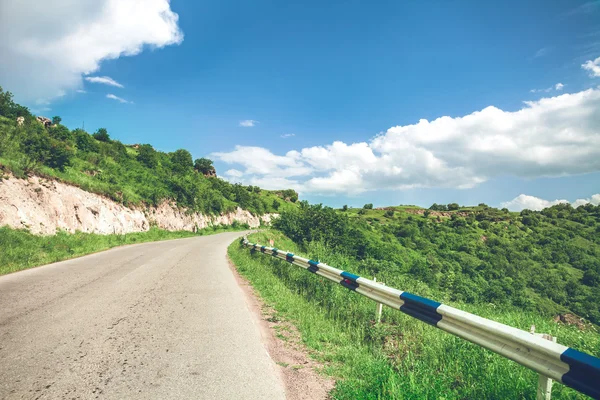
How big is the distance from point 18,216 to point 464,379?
67.5 feet

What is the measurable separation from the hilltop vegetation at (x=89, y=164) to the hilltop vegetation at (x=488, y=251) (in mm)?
15918

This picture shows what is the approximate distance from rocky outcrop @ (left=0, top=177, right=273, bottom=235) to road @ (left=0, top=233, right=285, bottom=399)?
36.2 ft

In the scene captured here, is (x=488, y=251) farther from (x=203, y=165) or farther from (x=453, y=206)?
(x=453, y=206)

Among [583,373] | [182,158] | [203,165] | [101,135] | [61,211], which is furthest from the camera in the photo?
[203,165]

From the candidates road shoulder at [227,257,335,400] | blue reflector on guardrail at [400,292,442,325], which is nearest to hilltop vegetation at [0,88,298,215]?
road shoulder at [227,257,335,400]

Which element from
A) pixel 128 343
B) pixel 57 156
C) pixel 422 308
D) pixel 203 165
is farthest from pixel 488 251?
pixel 128 343

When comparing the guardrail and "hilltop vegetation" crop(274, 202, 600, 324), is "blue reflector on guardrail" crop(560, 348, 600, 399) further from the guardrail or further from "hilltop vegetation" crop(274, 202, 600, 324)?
"hilltop vegetation" crop(274, 202, 600, 324)

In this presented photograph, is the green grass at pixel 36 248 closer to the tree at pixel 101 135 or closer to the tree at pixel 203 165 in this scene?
the tree at pixel 101 135

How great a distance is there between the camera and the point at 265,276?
32.7 ft

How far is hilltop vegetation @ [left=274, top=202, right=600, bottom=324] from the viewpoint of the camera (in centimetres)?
3253

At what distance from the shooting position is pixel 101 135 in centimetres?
4781

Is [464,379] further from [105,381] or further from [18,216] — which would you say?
[18,216]

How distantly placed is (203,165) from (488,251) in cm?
8214

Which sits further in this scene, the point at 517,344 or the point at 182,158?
the point at 182,158
